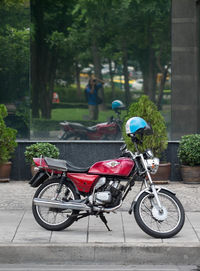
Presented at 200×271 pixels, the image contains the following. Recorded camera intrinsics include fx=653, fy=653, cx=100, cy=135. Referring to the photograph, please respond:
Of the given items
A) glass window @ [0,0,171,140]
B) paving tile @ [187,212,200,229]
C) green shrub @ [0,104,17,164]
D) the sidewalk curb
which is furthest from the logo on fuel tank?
glass window @ [0,0,171,140]

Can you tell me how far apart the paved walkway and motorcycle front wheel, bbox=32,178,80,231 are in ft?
0.34

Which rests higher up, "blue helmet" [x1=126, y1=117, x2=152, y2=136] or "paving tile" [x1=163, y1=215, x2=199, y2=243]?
"blue helmet" [x1=126, y1=117, x2=152, y2=136]

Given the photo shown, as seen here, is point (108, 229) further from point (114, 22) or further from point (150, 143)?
point (114, 22)

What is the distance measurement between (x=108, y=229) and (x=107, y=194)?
1.62 ft

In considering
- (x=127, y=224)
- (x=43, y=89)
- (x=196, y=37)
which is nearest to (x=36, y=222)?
(x=127, y=224)

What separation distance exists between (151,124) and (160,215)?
4293mm

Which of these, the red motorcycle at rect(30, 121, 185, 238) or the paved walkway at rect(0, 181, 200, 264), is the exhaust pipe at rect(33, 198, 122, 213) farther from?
the paved walkway at rect(0, 181, 200, 264)

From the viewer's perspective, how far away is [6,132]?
38.7 feet

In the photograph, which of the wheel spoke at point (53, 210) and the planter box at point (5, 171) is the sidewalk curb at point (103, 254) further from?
the planter box at point (5, 171)

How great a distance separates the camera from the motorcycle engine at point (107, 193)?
7.59m

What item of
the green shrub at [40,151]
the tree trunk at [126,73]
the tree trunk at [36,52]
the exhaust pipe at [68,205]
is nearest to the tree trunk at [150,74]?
the tree trunk at [126,73]

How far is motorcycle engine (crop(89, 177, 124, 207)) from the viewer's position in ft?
24.9

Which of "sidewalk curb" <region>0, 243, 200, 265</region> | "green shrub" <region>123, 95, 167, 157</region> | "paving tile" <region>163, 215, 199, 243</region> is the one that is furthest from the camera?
"green shrub" <region>123, 95, 167, 157</region>

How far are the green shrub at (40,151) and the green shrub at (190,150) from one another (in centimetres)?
222
